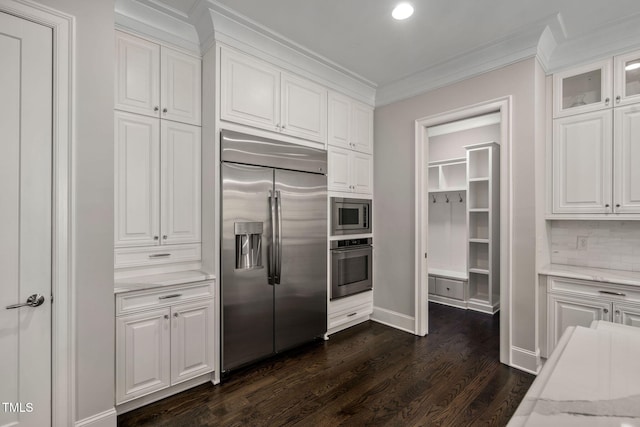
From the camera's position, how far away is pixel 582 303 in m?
2.57

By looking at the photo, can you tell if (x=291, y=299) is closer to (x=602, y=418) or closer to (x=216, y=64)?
(x=216, y=64)

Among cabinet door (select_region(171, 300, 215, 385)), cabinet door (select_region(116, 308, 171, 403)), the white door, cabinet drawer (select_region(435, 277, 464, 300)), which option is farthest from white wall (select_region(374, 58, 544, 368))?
the white door

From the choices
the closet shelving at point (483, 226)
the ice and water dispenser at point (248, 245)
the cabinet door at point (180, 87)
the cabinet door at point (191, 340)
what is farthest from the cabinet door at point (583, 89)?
the cabinet door at point (191, 340)

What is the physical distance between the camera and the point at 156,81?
7.92 feet

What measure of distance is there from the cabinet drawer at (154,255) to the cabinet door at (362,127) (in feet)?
7.06

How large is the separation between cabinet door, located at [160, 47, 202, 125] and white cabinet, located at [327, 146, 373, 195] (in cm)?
142

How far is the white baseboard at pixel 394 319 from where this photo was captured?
358 cm

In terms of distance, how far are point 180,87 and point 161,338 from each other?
195 cm

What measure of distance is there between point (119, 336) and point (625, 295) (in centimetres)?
369

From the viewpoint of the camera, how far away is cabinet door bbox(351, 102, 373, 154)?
370cm

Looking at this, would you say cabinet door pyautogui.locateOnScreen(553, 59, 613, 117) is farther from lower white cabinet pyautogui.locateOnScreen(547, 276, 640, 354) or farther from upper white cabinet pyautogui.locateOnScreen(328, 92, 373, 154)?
upper white cabinet pyautogui.locateOnScreen(328, 92, 373, 154)

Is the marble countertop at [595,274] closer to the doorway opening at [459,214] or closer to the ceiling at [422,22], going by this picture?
the doorway opening at [459,214]

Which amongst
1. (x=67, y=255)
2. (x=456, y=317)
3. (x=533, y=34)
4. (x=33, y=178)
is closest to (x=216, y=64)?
(x=33, y=178)

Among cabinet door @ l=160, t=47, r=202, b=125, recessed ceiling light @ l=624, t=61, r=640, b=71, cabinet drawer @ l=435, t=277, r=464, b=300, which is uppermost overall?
recessed ceiling light @ l=624, t=61, r=640, b=71
